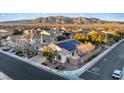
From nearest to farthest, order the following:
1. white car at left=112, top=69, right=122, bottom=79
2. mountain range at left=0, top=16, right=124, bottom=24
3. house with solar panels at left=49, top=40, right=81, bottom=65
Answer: white car at left=112, top=69, right=122, bottom=79
house with solar panels at left=49, top=40, right=81, bottom=65
mountain range at left=0, top=16, right=124, bottom=24

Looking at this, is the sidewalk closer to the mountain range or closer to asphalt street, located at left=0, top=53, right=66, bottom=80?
asphalt street, located at left=0, top=53, right=66, bottom=80

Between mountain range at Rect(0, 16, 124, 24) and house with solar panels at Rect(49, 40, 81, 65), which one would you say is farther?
mountain range at Rect(0, 16, 124, 24)

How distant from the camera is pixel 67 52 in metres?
5.29

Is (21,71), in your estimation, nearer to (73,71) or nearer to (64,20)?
(73,71)

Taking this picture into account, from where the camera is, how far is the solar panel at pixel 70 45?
17.4 feet

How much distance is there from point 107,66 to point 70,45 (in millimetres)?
1242

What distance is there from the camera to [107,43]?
5.66 metres

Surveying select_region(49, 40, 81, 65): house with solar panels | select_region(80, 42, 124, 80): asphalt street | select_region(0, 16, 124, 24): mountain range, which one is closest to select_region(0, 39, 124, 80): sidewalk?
select_region(80, 42, 124, 80): asphalt street

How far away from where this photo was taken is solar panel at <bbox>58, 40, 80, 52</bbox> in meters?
5.31

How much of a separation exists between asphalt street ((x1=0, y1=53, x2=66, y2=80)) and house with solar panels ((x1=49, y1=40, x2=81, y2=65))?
0.54 metres

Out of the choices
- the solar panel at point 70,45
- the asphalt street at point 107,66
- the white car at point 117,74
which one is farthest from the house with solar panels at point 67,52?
the white car at point 117,74

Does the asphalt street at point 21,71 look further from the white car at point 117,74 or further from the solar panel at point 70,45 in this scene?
the white car at point 117,74

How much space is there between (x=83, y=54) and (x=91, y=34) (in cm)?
74
